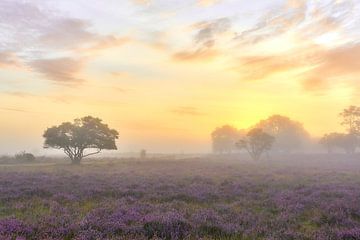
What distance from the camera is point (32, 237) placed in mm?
7395

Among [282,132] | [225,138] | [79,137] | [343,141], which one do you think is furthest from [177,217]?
[225,138]

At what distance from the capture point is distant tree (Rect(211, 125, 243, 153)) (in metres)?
127

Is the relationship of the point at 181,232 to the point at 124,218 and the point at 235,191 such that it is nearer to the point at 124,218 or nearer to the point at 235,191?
the point at 124,218

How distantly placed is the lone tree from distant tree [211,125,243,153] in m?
80.2

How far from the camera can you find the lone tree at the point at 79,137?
4825 cm

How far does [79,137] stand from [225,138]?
277 feet

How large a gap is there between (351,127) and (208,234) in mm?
105162

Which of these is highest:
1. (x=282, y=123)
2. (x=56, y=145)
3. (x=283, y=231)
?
(x=282, y=123)

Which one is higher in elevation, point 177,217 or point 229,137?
point 229,137

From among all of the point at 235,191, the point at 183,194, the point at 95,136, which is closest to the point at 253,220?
the point at 183,194

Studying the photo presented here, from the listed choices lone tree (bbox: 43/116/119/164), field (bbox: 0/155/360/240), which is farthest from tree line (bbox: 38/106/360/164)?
field (bbox: 0/155/360/240)

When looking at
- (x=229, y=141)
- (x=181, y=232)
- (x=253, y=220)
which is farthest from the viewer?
(x=229, y=141)

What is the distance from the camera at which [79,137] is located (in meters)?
48.6

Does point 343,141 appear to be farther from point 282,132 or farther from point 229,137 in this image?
point 229,137
